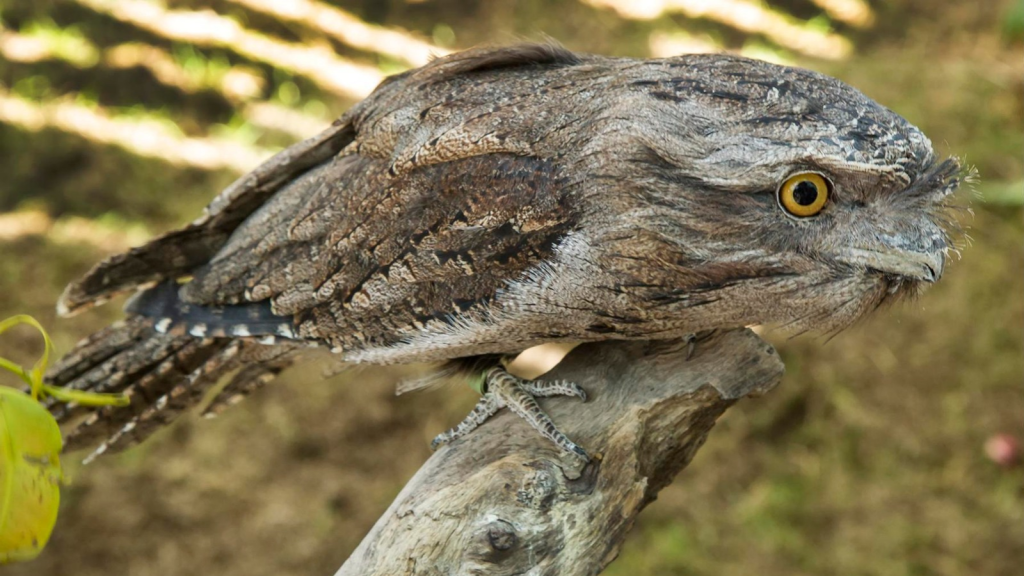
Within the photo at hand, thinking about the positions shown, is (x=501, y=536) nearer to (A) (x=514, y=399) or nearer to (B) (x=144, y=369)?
(A) (x=514, y=399)

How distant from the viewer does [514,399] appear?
2.21 metres

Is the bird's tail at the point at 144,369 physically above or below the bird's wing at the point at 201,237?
below

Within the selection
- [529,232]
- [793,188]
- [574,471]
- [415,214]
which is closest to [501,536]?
[574,471]

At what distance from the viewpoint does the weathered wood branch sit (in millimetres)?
1919

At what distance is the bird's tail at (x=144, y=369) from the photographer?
8.17 ft

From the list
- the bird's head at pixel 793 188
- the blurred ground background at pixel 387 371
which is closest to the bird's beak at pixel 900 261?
the bird's head at pixel 793 188

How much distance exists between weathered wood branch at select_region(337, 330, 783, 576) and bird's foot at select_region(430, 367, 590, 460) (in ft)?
0.08

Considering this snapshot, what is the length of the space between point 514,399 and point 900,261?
937 mm

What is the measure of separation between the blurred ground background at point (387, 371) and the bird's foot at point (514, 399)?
214cm

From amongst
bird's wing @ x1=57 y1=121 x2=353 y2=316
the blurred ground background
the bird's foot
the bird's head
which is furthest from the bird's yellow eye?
the blurred ground background

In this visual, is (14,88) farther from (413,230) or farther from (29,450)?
(29,450)

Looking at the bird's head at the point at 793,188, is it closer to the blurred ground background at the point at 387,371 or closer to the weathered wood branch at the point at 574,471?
the weathered wood branch at the point at 574,471

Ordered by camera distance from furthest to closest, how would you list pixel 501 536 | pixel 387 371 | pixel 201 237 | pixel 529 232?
pixel 387 371
pixel 201 237
pixel 529 232
pixel 501 536

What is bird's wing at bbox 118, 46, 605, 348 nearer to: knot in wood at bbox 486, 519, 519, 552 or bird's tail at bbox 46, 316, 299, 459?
bird's tail at bbox 46, 316, 299, 459
